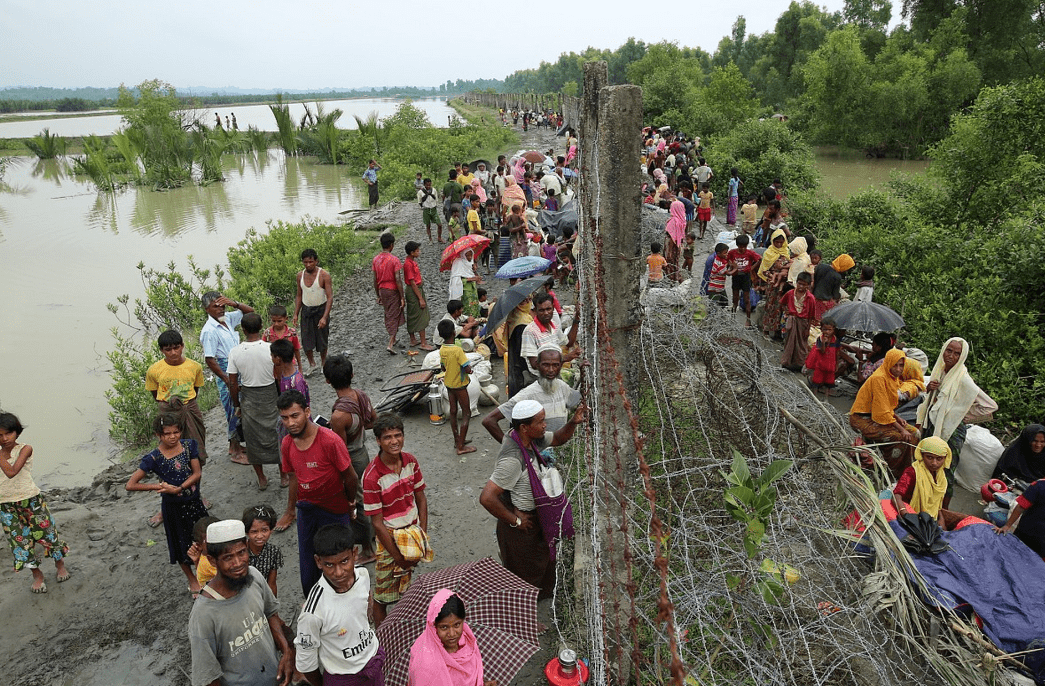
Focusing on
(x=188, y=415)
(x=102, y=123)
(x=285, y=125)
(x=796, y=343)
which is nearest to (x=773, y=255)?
(x=796, y=343)

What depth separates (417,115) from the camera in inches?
1164

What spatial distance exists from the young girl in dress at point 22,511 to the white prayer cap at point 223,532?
8.02ft

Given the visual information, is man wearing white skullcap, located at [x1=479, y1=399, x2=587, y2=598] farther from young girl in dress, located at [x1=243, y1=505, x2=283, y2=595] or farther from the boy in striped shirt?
young girl in dress, located at [x1=243, y1=505, x2=283, y2=595]

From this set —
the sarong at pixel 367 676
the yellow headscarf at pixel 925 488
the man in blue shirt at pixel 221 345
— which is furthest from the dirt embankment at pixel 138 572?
the yellow headscarf at pixel 925 488

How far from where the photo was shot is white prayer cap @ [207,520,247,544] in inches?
103

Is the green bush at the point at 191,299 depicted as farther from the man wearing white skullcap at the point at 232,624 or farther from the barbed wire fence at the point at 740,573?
the barbed wire fence at the point at 740,573

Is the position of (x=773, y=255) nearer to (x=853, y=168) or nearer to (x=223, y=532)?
(x=223, y=532)

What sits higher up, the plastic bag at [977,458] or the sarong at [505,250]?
the sarong at [505,250]

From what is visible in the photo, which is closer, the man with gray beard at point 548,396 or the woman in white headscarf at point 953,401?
the man with gray beard at point 548,396

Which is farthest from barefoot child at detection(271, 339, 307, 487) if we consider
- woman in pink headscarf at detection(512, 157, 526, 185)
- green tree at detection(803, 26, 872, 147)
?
green tree at detection(803, 26, 872, 147)

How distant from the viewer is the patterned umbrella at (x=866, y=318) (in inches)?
240

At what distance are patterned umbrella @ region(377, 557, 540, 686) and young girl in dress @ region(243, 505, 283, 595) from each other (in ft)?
2.96

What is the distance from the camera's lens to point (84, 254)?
17172 mm

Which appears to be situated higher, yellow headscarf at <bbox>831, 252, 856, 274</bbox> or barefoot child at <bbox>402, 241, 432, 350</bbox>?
yellow headscarf at <bbox>831, 252, 856, 274</bbox>
